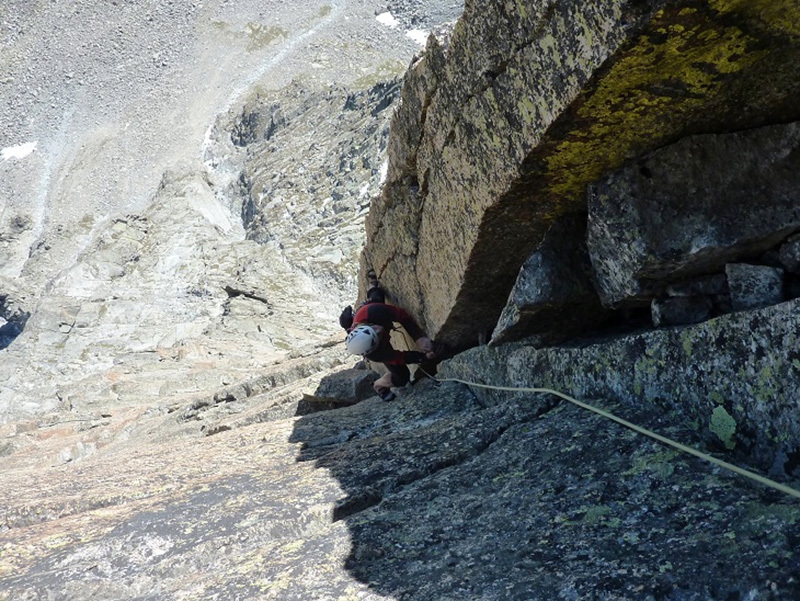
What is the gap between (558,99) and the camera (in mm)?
4988

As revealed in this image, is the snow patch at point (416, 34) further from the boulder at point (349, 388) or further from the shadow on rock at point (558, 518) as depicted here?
the shadow on rock at point (558, 518)

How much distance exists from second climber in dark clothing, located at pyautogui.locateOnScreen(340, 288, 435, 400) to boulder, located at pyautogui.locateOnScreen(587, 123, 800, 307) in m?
5.84

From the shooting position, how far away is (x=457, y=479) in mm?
5250

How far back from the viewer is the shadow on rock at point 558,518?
318 centimetres

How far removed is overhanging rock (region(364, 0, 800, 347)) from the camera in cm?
418

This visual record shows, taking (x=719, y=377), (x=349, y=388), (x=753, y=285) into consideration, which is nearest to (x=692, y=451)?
(x=719, y=377)

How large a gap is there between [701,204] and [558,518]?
309 cm

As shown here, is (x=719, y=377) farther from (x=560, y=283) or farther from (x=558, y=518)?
(x=560, y=283)

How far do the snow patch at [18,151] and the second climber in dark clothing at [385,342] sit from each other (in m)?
124

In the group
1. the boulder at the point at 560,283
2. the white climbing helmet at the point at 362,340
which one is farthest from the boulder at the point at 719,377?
the white climbing helmet at the point at 362,340

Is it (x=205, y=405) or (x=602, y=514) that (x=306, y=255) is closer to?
(x=205, y=405)

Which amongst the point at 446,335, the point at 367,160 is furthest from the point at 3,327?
the point at 446,335

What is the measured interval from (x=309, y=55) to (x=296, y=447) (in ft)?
379

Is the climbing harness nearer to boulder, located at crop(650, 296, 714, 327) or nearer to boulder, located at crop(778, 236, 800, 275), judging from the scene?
boulder, located at crop(650, 296, 714, 327)
